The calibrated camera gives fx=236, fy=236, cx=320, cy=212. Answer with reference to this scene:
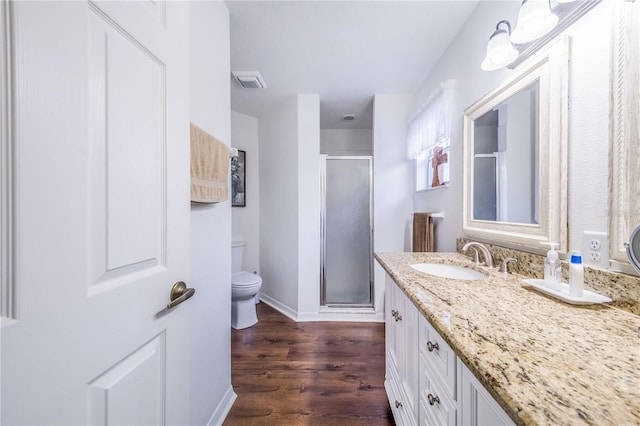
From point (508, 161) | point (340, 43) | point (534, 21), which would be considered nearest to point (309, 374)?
point (508, 161)

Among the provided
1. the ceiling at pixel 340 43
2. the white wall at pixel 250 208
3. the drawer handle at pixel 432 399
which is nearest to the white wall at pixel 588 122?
the ceiling at pixel 340 43

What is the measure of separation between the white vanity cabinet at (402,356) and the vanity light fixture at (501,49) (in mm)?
1166

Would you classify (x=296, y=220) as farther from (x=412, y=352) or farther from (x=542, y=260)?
(x=542, y=260)

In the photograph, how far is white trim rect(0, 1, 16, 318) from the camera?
1.10 feet

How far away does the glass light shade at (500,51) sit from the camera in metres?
1.06

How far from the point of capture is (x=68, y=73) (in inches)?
16.6

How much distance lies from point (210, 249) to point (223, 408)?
0.94 meters

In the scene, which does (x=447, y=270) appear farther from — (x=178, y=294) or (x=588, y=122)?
(x=178, y=294)

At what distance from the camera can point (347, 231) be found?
2.86m

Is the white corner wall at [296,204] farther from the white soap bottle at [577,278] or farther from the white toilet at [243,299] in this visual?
the white soap bottle at [577,278]

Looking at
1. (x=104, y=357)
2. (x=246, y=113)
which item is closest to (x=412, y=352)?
(x=104, y=357)

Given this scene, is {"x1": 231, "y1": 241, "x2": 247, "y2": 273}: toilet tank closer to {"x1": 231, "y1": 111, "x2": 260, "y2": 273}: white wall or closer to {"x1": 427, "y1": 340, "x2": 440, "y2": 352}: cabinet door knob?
{"x1": 231, "y1": 111, "x2": 260, "y2": 273}: white wall

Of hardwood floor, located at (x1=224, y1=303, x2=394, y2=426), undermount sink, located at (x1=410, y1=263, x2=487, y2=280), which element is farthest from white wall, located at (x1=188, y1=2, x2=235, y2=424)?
undermount sink, located at (x1=410, y1=263, x2=487, y2=280)

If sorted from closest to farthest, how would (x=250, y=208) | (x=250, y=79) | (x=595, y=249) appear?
(x=595, y=249) < (x=250, y=79) < (x=250, y=208)
